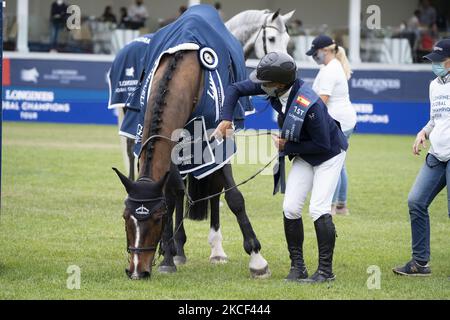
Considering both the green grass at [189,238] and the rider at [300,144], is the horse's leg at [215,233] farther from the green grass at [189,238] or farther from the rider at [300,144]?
the rider at [300,144]

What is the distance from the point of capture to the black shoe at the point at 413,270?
8.12 metres

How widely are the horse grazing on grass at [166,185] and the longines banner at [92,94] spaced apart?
53.3 feet

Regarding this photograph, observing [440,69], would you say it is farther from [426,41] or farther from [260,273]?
[426,41]

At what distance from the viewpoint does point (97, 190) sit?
44.8 feet

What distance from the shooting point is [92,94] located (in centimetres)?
2497

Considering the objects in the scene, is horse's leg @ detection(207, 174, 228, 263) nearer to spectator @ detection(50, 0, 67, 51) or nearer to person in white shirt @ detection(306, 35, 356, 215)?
person in white shirt @ detection(306, 35, 356, 215)

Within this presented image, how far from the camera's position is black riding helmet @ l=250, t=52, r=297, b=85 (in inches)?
282

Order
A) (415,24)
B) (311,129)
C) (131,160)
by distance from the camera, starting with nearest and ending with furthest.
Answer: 1. (311,129)
2. (131,160)
3. (415,24)

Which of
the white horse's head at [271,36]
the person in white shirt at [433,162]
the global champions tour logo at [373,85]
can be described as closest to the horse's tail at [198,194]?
the person in white shirt at [433,162]

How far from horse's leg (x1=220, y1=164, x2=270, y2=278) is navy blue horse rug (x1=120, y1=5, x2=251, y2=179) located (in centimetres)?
21

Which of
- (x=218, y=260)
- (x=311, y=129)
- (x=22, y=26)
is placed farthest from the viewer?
(x=22, y=26)

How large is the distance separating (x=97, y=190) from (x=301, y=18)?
70.2 feet

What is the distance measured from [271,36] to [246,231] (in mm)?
4711

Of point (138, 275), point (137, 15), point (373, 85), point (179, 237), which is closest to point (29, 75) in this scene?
point (137, 15)
